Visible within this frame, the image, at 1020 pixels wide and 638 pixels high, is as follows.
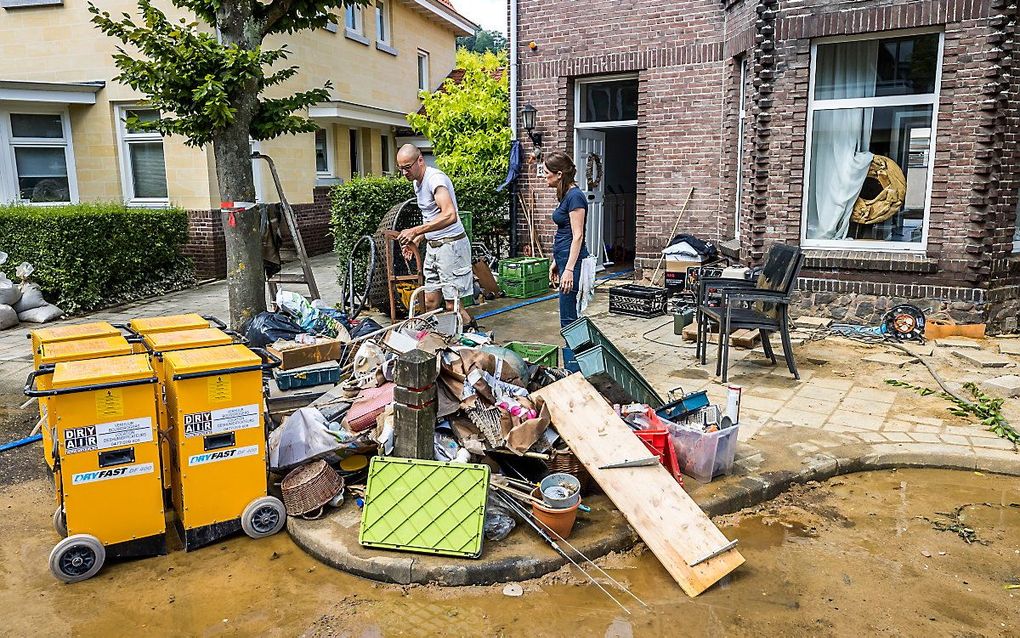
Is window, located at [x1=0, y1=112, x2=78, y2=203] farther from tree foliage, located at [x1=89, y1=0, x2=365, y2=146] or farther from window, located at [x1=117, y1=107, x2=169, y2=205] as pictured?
tree foliage, located at [x1=89, y1=0, x2=365, y2=146]

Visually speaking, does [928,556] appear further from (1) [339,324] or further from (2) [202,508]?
(1) [339,324]

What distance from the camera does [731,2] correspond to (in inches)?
385

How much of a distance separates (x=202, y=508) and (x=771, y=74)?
767 cm

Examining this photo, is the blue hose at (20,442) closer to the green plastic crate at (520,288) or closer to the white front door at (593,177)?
the green plastic crate at (520,288)

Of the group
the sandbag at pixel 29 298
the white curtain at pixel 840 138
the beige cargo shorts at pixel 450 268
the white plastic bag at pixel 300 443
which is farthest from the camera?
the sandbag at pixel 29 298

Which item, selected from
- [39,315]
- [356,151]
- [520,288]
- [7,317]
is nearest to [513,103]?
[520,288]

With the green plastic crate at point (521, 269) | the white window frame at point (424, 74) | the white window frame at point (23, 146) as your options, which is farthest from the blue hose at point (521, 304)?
the white window frame at point (424, 74)

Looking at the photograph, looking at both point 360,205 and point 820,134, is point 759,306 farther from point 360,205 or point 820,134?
point 360,205

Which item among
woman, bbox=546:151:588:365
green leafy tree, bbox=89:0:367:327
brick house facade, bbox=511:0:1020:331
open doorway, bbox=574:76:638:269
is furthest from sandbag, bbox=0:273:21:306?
brick house facade, bbox=511:0:1020:331

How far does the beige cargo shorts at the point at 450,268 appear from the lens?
6.82 m

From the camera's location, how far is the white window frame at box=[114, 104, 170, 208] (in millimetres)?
12812

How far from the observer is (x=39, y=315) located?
938 cm

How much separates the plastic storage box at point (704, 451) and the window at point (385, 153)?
15052 millimetres

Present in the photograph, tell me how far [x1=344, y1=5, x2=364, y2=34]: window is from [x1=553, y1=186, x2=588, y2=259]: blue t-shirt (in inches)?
484
